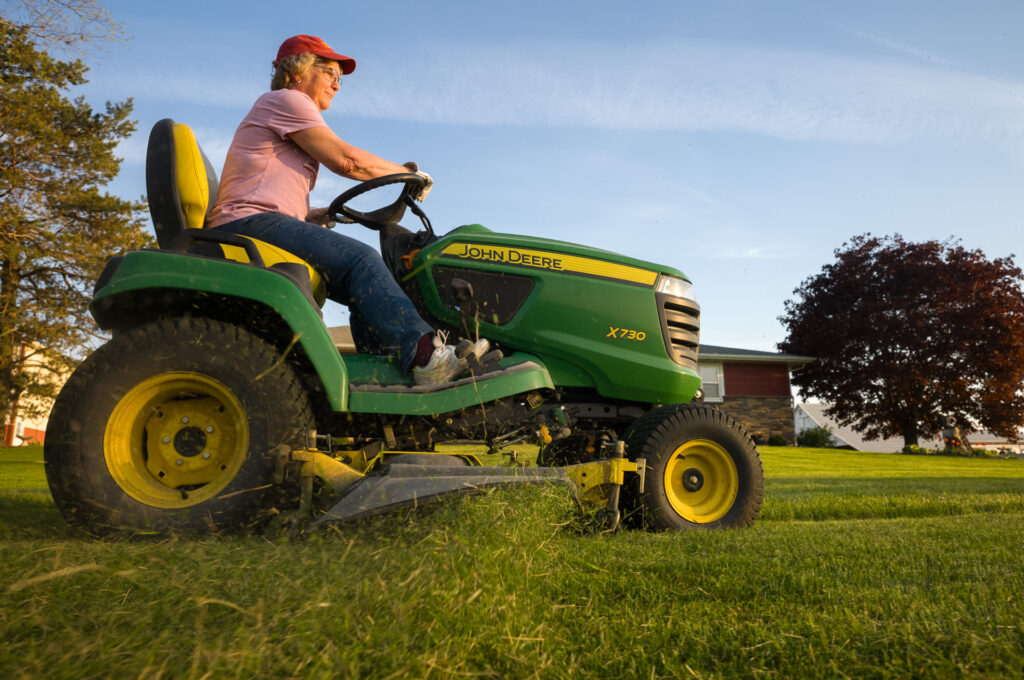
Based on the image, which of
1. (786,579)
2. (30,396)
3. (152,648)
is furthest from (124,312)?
(30,396)

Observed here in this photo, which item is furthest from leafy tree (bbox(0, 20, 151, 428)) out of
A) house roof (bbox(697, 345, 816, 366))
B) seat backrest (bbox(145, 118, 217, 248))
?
house roof (bbox(697, 345, 816, 366))

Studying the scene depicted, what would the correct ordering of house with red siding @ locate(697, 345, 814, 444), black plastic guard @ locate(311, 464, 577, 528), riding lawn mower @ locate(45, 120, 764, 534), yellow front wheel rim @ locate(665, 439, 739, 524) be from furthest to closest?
house with red siding @ locate(697, 345, 814, 444) < yellow front wheel rim @ locate(665, 439, 739, 524) < riding lawn mower @ locate(45, 120, 764, 534) < black plastic guard @ locate(311, 464, 577, 528)

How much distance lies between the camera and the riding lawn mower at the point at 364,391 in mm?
2215

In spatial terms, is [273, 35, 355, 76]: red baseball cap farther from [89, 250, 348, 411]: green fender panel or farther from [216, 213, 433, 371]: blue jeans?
[89, 250, 348, 411]: green fender panel

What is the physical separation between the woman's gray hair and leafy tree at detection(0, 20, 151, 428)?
12.5m

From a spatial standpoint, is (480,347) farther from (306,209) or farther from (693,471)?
(693,471)

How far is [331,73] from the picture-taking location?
3.02 meters

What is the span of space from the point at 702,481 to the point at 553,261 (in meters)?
1.29

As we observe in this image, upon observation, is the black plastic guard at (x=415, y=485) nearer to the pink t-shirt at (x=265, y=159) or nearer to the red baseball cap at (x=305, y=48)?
the pink t-shirt at (x=265, y=159)

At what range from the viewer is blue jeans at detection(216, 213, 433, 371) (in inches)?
103

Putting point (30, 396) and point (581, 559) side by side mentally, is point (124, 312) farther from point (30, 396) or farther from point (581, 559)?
point (30, 396)

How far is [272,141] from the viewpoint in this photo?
274cm

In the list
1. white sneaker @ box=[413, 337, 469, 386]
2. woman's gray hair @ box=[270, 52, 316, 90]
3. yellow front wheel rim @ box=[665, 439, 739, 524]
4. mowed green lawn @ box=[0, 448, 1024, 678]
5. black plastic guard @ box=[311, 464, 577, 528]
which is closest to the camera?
mowed green lawn @ box=[0, 448, 1024, 678]

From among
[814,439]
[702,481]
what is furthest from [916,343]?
[702,481]
